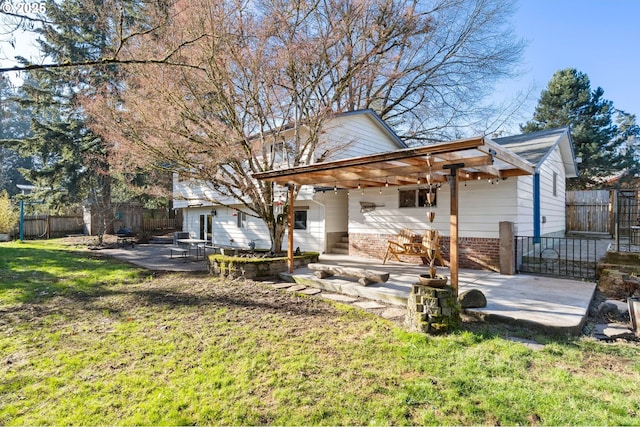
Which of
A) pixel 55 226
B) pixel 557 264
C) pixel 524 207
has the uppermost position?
pixel 524 207

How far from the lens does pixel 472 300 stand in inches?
198

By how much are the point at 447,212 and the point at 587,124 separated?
2029 cm

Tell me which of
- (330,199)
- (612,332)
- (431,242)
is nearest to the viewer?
(612,332)

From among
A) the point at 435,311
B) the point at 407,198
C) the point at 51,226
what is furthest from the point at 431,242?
the point at 51,226

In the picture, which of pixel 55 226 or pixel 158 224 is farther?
pixel 158 224

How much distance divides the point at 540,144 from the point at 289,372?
9779 mm

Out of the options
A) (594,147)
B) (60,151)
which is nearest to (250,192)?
(60,151)

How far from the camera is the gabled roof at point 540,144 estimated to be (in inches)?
340

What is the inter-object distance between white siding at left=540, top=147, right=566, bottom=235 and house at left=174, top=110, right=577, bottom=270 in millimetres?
30

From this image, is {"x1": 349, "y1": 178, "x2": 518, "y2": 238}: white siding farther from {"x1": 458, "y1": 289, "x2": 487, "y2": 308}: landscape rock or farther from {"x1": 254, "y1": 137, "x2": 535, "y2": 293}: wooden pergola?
{"x1": 458, "y1": 289, "x2": 487, "y2": 308}: landscape rock

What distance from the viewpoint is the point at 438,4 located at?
13.8 m

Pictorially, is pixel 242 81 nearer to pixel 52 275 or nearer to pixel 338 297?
pixel 338 297

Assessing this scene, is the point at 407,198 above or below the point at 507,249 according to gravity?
above

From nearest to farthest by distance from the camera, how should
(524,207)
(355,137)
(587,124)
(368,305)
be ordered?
(368,305) → (524,207) → (355,137) → (587,124)
